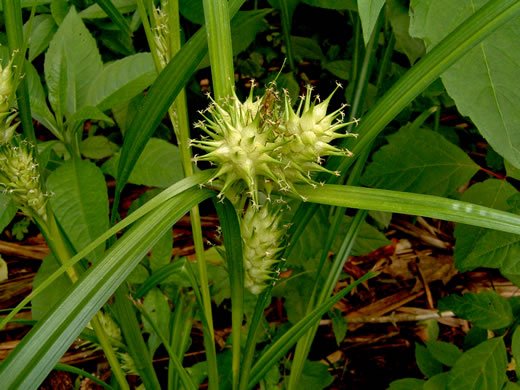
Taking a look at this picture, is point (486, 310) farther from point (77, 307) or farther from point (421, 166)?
point (77, 307)

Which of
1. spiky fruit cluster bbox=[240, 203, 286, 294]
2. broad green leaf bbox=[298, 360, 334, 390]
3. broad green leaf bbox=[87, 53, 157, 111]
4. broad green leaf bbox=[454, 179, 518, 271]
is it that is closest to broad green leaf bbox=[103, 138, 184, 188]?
broad green leaf bbox=[87, 53, 157, 111]

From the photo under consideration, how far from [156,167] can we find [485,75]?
71 centimetres

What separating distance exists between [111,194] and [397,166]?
1.22m

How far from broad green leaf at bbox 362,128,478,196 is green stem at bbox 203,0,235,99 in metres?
0.72

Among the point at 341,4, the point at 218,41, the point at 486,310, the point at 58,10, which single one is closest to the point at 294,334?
the point at 218,41

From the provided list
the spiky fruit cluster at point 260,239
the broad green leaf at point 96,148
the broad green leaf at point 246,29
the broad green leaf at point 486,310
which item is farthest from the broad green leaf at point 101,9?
the broad green leaf at point 486,310

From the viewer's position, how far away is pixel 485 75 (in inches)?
27.5

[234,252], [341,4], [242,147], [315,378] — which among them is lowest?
[315,378]

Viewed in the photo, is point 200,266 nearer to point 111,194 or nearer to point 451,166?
point 451,166

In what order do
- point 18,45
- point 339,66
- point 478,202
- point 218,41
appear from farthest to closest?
point 339,66, point 478,202, point 18,45, point 218,41

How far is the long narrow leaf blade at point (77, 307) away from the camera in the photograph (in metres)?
0.38

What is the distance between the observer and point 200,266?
31.4 inches

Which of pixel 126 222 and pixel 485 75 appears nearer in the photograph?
pixel 126 222

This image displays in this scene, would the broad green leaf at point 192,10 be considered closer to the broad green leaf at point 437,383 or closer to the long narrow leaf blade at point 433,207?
the long narrow leaf blade at point 433,207
